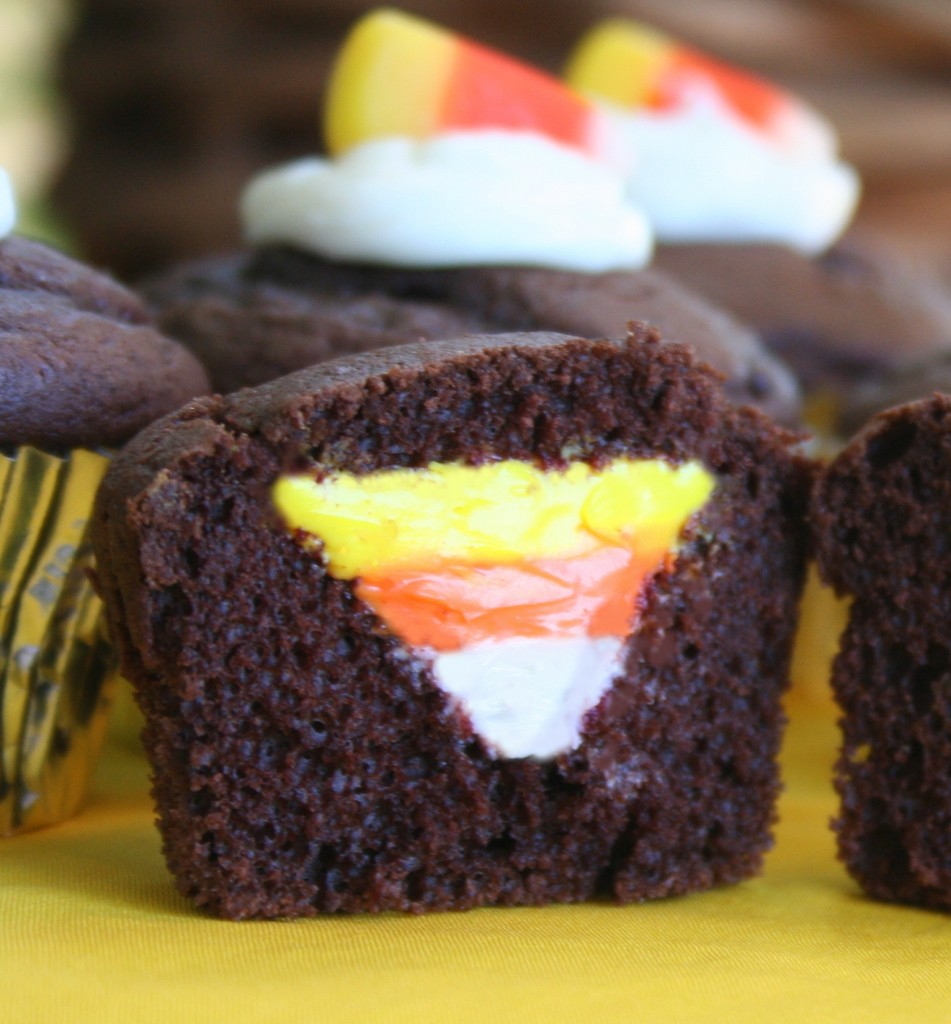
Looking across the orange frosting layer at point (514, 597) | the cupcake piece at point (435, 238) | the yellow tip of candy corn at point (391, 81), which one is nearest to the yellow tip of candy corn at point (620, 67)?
the cupcake piece at point (435, 238)

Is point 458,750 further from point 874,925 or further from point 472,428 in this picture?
point 874,925

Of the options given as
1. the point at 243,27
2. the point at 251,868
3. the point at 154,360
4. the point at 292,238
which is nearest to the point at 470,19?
the point at 243,27

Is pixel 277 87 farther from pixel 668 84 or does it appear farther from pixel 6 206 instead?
pixel 6 206

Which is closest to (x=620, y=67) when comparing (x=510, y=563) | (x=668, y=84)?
(x=668, y=84)

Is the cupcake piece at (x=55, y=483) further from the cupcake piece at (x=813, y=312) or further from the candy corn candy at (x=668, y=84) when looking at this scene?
the candy corn candy at (x=668, y=84)

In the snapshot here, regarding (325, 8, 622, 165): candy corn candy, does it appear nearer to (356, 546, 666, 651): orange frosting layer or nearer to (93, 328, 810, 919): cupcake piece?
(93, 328, 810, 919): cupcake piece

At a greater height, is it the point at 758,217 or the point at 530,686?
the point at 758,217
